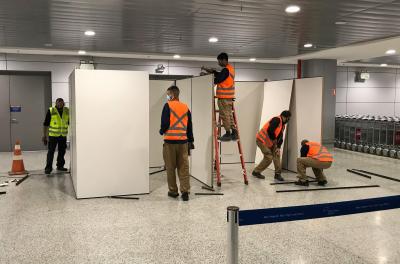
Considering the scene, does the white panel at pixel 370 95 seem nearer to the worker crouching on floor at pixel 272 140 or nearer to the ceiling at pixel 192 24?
the ceiling at pixel 192 24

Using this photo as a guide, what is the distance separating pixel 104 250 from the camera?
4.27 m

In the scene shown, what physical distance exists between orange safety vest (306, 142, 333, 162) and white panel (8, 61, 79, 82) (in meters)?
7.99

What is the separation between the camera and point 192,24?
7316 millimetres

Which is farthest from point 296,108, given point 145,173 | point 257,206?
point 145,173

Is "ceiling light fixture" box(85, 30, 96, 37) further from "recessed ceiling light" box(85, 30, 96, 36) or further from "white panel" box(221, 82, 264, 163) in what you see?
"white panel" box(221, 82, 264, 163)

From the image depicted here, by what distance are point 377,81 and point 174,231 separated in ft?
46.9

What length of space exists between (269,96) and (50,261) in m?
6.54

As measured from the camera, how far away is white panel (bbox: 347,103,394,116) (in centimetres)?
1605

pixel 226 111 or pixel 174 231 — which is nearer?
pixel 174 231

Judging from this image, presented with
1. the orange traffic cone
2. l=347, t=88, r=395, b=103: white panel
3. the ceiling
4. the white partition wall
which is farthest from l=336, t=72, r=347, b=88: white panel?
the orange traffic cone

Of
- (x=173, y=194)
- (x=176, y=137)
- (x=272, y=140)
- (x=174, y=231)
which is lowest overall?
(x=174, y=231)

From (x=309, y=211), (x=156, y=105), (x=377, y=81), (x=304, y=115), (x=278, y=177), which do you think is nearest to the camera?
(x=309, y=211)

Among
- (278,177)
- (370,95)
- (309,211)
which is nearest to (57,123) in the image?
(278,177)

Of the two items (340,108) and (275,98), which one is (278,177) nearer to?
(275,98)
